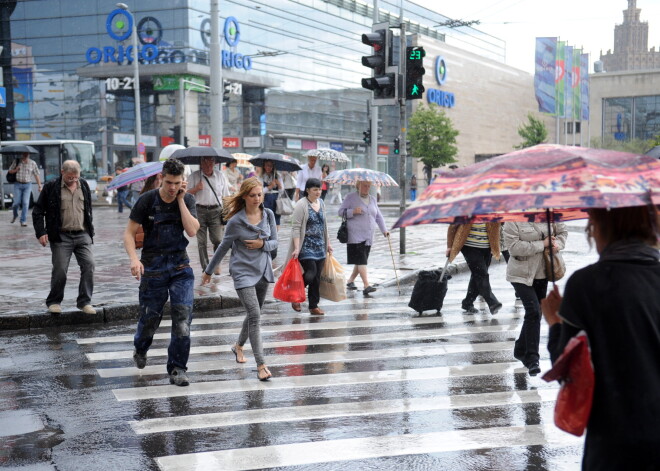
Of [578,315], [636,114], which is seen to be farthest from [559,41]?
[578,315]

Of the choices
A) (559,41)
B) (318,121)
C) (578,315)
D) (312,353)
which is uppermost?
(559,41)

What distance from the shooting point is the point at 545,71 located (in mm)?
61562

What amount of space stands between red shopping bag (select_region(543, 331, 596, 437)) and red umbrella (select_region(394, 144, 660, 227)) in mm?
497

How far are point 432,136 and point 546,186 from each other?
178 feet

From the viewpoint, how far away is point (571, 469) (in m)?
4.77

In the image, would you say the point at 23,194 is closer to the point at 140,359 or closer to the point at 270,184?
the point at 270,184

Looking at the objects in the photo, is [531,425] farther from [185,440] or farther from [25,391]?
[25,391]

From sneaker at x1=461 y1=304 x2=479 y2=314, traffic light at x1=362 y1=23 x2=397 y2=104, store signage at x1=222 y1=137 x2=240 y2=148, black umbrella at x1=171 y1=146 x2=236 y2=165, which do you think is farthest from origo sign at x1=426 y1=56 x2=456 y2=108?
sneaker at x1=461 y1=304 x2=479 y2=314

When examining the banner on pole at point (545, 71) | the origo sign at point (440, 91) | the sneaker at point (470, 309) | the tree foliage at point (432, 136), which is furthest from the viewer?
the origo sign at point (440, 91)

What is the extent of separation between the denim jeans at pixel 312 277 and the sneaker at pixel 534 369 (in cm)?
384

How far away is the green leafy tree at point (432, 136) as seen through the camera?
55562mm

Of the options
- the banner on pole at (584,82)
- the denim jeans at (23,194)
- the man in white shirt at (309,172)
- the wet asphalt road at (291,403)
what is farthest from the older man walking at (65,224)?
the banner on pole at (584,82)

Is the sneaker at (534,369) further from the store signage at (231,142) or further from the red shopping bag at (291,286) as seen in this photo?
the store signage at (231,142)

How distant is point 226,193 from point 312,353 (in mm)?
5638
